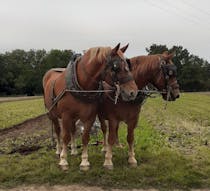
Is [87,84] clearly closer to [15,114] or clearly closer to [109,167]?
[109,167]

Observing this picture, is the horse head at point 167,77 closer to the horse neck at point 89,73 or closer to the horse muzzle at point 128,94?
the horse muzzle at point 128,94

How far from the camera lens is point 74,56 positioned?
8117 mm

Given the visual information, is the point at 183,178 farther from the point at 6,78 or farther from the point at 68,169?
the point at 6,78

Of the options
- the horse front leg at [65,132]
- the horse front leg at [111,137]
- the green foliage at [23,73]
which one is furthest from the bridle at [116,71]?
the green foliage at [23,73]

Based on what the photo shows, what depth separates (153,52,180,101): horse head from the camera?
7700 millimetres

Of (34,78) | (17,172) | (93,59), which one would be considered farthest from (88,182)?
→ (34,78)

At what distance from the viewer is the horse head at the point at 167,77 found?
303 inches

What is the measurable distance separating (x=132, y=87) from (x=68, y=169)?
7.17 ft

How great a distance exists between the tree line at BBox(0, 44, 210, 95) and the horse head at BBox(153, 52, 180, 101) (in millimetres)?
80051

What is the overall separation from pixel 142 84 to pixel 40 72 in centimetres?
9317

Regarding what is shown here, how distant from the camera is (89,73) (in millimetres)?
7438

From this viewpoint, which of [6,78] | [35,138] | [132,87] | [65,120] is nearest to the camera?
[132,87]

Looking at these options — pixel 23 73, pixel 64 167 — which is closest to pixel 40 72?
pixel 23 73

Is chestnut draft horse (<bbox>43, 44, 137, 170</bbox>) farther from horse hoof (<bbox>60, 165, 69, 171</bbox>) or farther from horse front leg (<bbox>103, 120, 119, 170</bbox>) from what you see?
horse front leg (<bbox>103, 120, 119, 170</bbox>)
